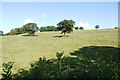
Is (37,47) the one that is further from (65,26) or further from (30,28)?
(30,28)

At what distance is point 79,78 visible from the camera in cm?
751

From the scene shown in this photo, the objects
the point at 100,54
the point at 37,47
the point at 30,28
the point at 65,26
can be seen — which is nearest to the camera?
the point at 100,54

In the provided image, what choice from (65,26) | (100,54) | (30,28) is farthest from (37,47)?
(30,28)

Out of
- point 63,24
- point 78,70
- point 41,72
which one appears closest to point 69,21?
point 63,24

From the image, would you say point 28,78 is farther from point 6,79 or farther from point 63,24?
point 63,24

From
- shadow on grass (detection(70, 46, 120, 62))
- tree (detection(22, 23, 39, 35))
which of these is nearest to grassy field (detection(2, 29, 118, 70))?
shadow on grass (detection(70, 46, 120, 62))

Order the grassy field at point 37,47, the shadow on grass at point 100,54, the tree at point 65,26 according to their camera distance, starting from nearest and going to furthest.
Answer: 1. the shadow on grass at point 100,54
2. the grassy field at point 37,47
3. the tree at point 65,26

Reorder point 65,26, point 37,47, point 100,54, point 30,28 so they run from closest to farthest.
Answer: point 100,54, point 37,47, point 65,26, point 30,28

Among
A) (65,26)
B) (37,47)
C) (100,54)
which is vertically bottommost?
(100,54)

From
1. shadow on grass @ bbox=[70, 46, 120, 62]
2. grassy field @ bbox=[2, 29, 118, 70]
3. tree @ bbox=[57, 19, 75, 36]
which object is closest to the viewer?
shadow on grass @ bbox=[70, 46, 120, 62]

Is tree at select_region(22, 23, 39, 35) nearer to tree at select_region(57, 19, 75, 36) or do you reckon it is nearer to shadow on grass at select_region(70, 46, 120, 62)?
tree at select_region(57, 19, 75, 36)

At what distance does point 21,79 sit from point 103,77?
6173mm

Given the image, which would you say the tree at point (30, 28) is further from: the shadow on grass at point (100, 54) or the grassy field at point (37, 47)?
the shadow on grass at point (100, 54)

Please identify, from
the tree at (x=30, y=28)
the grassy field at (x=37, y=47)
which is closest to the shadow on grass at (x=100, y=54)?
the grassy field at (x=37, y=47)
